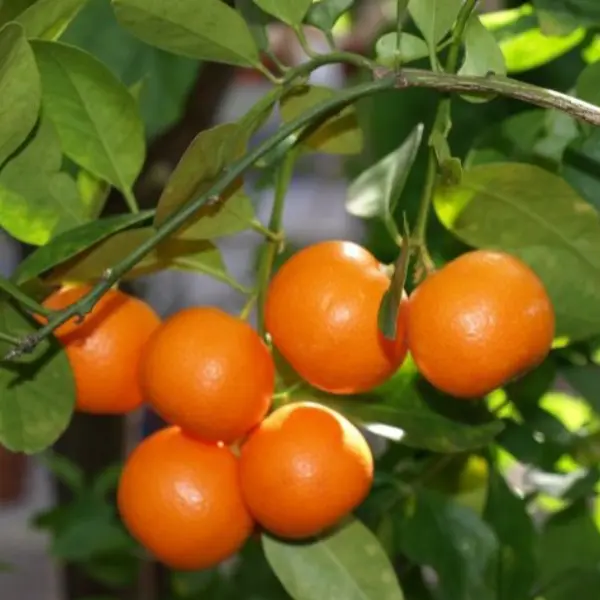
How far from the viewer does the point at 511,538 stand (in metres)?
0.53

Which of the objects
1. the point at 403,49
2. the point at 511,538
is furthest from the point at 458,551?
the point at 403,49

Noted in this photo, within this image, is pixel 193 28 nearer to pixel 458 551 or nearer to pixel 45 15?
pixel 45 15

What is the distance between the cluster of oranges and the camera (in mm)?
354

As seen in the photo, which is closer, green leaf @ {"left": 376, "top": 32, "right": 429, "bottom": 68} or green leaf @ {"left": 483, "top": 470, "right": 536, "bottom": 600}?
green leaf @ {"left": 376, "top": 32, "right": 429, "bottom": 68}

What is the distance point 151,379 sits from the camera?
1.23 ft

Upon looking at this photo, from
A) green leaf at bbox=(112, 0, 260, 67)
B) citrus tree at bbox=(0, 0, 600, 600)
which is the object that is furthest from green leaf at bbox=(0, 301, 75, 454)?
green leaf at bbox=(112, 0, 260, 67)

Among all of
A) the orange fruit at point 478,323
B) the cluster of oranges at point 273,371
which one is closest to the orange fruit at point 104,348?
the cluster of oranges at point 273,371

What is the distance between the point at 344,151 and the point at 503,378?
12 cm

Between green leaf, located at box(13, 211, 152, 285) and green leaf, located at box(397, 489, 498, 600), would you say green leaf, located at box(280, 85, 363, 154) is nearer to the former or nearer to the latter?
green leaf, located at box(13, 211, 152, 285)

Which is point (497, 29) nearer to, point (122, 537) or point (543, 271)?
point (543, 271)

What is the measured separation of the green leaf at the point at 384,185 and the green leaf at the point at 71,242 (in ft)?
0.28

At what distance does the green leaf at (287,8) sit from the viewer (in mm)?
372

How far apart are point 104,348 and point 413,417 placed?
113 mm

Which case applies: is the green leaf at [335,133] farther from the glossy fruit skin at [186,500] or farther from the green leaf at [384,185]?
the glossy fruit skin at [186,500]
